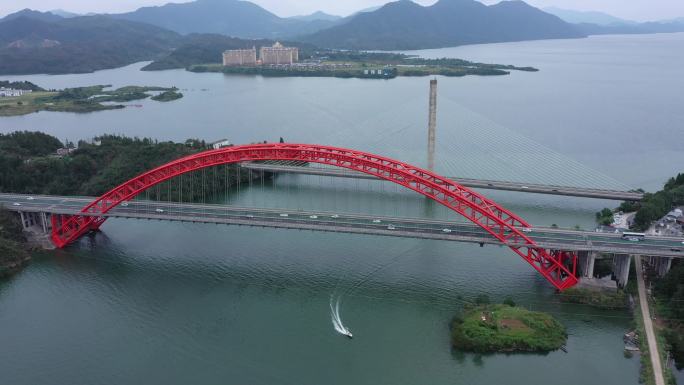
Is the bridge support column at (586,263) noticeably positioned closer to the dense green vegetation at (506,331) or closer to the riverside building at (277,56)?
the dense green vegetation at (506,331)

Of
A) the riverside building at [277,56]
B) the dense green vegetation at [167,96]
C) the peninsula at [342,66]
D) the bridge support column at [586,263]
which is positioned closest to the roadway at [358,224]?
the bridge support column at [586,263]

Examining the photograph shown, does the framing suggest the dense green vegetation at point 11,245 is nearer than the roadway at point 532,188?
Yes

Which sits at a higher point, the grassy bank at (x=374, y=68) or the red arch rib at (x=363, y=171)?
the grassy bank at (x=374, y=68)

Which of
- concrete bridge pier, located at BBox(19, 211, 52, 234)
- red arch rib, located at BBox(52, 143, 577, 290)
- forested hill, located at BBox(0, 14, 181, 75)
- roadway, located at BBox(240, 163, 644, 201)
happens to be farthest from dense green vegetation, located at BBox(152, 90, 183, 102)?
red arch rib, located at BBox(52, 143, 577, 290)

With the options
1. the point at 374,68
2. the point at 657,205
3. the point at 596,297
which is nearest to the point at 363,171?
the point at 596,297

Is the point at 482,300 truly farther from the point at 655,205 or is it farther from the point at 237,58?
the point at 237,58
